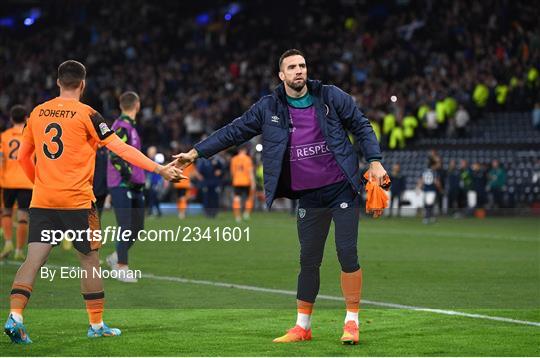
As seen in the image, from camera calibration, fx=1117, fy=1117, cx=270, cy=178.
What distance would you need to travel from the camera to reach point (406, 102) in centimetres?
3825

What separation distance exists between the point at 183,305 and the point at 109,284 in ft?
7.85

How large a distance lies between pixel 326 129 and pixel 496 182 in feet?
82.8

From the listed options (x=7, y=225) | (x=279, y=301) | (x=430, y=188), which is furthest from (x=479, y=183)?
(x=279, y=301)

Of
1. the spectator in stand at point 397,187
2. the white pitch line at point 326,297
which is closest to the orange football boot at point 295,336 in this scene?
the white pitch line at point 326,297

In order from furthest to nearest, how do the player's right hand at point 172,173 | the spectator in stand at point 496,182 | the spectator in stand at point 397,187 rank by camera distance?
the spectator in stand at point 397,187
the spectator in stand at point 496,182
the player's right hand at point 172,173

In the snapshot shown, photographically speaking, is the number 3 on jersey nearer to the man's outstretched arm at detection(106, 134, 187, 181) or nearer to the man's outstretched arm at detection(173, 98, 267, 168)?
the man's outstretched arm at detection(106, 134, 187, 181)

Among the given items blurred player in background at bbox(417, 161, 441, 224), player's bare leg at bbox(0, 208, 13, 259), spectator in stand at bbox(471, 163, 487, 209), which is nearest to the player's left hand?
player's bare leg at bbox(0, 208, 13, 259)

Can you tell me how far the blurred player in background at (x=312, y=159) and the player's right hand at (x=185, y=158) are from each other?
0.02 m

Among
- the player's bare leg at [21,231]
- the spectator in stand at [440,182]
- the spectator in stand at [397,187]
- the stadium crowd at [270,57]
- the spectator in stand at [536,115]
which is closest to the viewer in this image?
the player's bare leg at [21,231]

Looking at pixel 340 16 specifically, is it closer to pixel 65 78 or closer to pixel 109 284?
pixel 109 284

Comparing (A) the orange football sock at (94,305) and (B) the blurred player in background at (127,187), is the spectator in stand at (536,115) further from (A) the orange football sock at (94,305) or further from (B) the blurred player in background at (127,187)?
→ (A) the orange football sock at (94,305)

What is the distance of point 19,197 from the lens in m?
17.0

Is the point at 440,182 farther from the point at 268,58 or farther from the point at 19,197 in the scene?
the point at 19,197

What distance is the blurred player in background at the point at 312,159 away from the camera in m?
9.47
